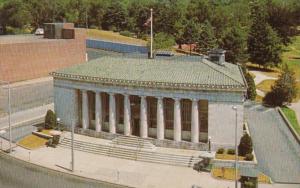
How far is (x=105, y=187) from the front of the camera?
4328 centimetres

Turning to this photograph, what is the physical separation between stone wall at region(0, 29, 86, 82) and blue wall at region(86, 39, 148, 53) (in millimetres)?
14488

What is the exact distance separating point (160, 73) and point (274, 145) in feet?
49.0

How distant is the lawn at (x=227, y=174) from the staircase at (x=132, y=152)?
284cm

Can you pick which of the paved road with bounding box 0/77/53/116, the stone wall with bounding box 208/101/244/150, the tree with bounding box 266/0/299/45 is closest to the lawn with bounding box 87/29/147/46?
the tree with bounding box 266/0/299/45

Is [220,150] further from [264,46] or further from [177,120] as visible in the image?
[264,46]

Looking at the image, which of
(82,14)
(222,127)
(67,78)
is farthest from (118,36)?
(222,127)

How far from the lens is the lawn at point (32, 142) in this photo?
A: 55031 millimetres

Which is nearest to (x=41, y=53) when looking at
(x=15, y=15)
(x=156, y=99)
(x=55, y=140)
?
(x=55, y=140)

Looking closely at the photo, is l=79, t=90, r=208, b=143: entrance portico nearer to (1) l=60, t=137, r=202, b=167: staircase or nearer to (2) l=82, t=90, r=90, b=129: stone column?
(2) l=82, t=90, r=90, b=129: stone column

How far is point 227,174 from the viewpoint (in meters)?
45.3

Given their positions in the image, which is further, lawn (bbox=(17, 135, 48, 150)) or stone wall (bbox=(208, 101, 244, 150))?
lawn (bbox=(17, 135, 48, 150))

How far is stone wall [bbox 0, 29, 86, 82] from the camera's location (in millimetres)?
87938

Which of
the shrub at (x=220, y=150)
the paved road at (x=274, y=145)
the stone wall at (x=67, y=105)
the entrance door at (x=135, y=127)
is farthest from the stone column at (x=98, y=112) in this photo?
the paved road at (x=274, y=145)

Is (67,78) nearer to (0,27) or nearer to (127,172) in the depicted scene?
(127,172)
